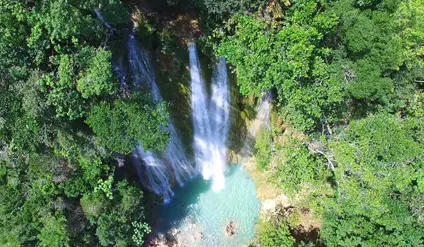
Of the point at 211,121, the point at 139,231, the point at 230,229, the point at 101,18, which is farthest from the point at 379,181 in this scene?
the point at 101,18

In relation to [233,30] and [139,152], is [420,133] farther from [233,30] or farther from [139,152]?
[139,152]

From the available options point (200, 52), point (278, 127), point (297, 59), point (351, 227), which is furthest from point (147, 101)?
point (351, 227)

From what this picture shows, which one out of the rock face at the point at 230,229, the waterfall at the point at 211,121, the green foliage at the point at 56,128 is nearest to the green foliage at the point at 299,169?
the waterfall at the point at 211,121

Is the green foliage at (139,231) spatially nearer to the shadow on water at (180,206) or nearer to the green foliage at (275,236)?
the shadow on water at (180,206)

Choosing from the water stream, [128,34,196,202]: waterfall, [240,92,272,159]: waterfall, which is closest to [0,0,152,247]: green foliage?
[128,34,196,202]: waterfall

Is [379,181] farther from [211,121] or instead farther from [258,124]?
[211,121]
